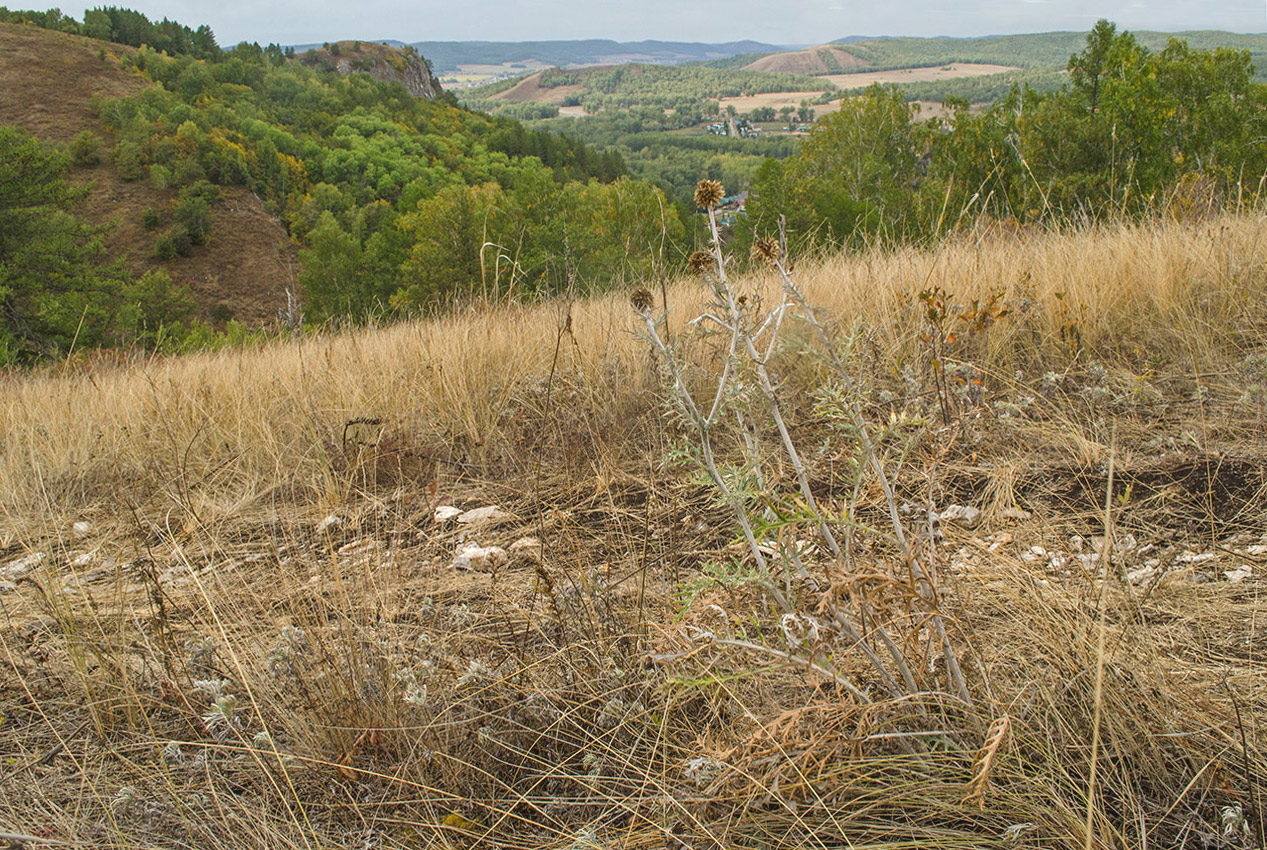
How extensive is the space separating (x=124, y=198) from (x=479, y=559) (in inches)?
2853

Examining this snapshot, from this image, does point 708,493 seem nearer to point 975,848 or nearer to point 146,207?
point 975,848

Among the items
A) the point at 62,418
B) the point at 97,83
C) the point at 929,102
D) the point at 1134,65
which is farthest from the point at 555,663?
the point at 929,102

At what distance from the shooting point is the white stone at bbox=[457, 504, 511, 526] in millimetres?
2387

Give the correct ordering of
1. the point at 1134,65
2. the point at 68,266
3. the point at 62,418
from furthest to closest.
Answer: the point at 68,266, the point at 1134,65, the point at 62,418

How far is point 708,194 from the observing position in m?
1.37

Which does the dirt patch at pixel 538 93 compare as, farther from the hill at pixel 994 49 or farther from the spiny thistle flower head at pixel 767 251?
the spiny thistle flower head at pixel 767 251

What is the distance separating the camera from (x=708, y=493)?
2359 mm

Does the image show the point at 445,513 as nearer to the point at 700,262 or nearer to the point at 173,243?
the point at 700,262

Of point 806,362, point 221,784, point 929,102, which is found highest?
point 929,102

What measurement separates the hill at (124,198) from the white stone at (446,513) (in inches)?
1857

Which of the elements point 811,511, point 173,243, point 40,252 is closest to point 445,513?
point 811,511

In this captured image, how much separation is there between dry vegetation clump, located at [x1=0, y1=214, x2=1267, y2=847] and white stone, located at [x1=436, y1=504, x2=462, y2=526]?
0.05 m

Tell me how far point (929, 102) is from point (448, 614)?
120506 millimetres

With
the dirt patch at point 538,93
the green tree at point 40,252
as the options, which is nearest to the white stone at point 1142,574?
the green tree at point 40,252
